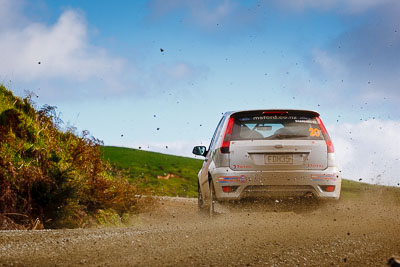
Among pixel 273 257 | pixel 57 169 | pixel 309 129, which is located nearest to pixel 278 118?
pixel 309 129

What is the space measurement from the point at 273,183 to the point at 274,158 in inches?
16.3

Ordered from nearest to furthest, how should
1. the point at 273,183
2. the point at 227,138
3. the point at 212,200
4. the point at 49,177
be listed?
the point at 273,183 < the point at 227,138 < the point at 212,200 < the point at 49,177

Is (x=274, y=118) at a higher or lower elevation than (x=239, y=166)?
higher

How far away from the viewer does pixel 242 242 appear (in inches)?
269

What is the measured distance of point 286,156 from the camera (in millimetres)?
8906

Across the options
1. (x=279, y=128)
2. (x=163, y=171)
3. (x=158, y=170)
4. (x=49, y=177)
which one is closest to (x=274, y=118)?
(x=279, y=128)

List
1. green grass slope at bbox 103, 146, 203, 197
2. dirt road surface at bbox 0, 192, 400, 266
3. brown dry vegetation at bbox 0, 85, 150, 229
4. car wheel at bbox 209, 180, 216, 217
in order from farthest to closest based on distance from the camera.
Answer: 1. green grass slope at bbox 103, 146, 203, 197
2. brown dry vegetation at bbox 0, 85, 150, 229
3. car wheel at bbox 209, 180, 216, 217
4. dirt road surface at bbox 0, 192, 400, 266

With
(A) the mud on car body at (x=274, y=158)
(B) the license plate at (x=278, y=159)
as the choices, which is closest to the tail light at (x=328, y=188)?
(A) the mud on car body at (x=274, y=158)

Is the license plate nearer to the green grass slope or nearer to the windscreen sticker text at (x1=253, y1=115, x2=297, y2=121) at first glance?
the windscreen sticker text at (x1=253, y1=115, x2=297, y2=121)

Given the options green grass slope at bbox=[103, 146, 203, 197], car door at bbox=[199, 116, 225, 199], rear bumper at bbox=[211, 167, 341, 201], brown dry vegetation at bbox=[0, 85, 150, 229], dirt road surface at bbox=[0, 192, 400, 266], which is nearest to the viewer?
dirt road surface at bbox=[0, 192, 400, 266]

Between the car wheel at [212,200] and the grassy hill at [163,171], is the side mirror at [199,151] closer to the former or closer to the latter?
the car wheel at [212,200]

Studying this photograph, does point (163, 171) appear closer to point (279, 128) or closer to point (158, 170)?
point (158, 170)

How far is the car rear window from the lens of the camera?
29.8ft

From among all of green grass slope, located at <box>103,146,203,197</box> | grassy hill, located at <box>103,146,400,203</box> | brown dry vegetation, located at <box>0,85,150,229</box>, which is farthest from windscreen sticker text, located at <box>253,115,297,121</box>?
grassy hill, located at <box>103,146,400,203</box>
